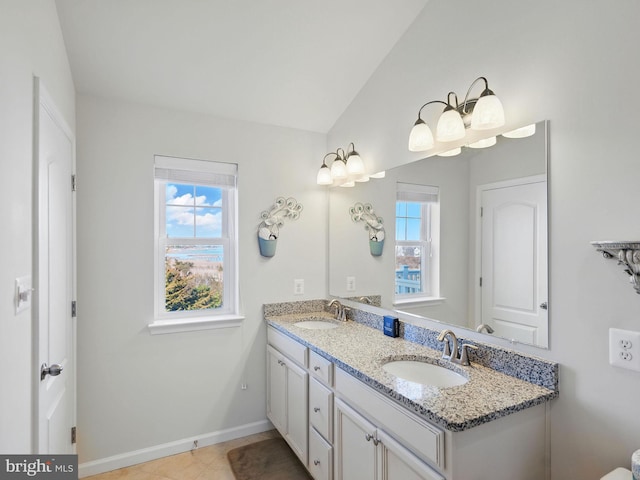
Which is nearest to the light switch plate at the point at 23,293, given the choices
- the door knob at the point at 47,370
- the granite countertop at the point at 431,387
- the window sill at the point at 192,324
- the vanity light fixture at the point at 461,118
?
the door knob at the point at 47,370

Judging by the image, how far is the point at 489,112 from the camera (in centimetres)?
158

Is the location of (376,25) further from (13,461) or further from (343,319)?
(13,461)

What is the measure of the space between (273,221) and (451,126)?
1482 millimetres

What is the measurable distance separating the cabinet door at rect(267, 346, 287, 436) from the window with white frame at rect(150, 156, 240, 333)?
1.37ft

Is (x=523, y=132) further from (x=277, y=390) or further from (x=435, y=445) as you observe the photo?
(x=277, y=390)

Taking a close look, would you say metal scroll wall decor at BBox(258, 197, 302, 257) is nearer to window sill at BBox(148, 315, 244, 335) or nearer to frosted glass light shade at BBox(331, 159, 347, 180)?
frosted glass light shade at BBox(331, 159, 347, 180)

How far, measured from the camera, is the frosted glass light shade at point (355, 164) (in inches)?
100

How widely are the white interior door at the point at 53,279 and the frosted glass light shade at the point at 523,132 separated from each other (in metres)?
1.91

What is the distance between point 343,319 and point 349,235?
2.05 feet

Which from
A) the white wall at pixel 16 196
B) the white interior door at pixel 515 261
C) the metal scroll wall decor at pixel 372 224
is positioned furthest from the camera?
the metal scroll wall decor at pixel 372 224

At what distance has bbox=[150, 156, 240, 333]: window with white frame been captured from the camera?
2545 millimetres

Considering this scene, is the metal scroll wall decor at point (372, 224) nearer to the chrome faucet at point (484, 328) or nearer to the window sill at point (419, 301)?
the window sill at point (419, 301)

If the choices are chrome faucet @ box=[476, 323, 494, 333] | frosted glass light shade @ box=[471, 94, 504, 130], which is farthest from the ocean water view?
frosted glass light shade @ box=[471, 94, 504, 130]

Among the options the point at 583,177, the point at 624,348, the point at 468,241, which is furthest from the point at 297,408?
the point at 583,177
